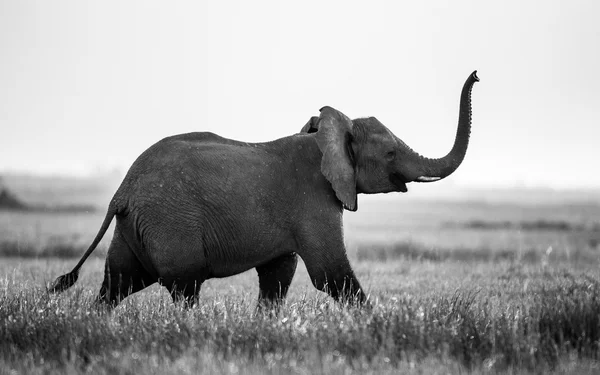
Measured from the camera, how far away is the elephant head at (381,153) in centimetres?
1009

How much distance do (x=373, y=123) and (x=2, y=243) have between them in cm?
1588

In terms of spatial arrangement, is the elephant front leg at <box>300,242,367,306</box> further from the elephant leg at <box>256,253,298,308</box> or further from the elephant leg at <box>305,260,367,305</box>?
the elephant leg at <box>256,253,298,308</box>

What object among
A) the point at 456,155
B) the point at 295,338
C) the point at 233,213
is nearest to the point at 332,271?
the point at 233,213

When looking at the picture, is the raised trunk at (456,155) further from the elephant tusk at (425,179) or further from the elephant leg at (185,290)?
the elephant leg at (185,290)

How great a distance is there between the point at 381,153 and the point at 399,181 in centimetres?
45

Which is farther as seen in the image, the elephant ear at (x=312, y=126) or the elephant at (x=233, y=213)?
the elephant ear at (x=312, y=126)

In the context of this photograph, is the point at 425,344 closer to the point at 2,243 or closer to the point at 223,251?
the point at 223,251

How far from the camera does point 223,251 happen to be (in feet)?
31.2

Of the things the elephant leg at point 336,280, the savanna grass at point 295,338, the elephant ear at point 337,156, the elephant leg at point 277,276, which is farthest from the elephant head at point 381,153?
the savanna grass at point 295,338

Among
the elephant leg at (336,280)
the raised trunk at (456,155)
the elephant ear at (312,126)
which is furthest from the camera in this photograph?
the elephant ear at (312,126)

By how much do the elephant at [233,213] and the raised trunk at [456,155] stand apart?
0.77 meters

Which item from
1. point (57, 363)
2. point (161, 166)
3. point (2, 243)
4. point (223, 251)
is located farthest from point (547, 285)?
point (2, 243)

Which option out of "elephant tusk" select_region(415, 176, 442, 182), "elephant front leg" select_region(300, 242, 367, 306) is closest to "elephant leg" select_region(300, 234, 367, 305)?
"elephant front leg" select_region(300, 242, 367, 306)

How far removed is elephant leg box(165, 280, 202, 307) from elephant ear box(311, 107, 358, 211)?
1901 mm
